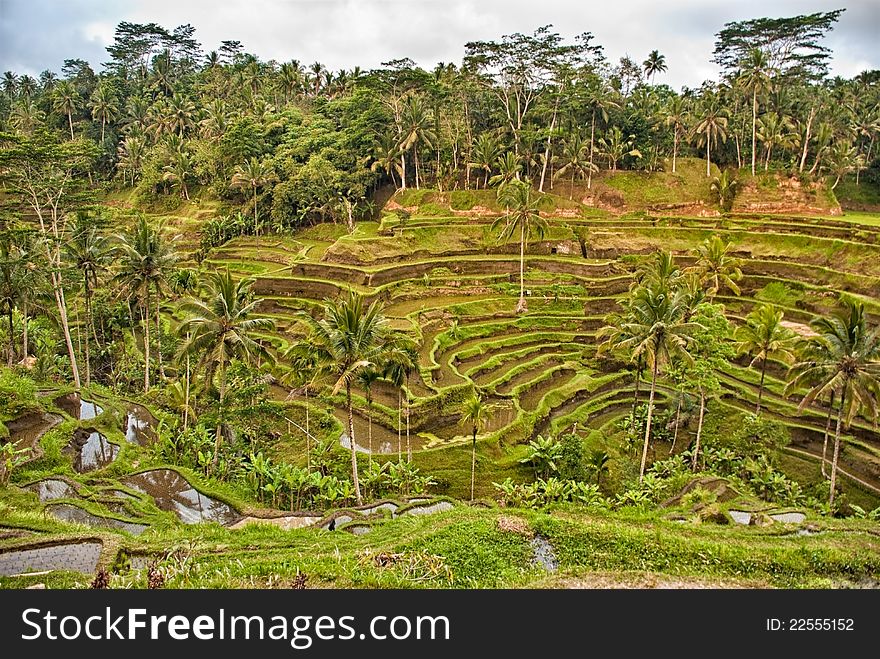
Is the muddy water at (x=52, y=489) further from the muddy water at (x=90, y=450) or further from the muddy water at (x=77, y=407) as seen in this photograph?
the muddy water at (x=77, y=407)

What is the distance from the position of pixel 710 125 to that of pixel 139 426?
54.9m

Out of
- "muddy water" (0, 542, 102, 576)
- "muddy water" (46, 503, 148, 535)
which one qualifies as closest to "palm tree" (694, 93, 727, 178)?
"muddy water" (46, 503, 148, 535)

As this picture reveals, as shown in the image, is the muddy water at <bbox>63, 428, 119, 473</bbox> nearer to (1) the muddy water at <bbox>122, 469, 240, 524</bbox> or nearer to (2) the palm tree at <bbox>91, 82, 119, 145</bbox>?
(1) the muddy water at <bbox>122, 469, 240, 524</bbox>

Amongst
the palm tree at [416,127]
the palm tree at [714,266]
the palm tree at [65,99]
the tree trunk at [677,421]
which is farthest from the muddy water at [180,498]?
the palm tree at [65,99]

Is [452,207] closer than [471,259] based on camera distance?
No

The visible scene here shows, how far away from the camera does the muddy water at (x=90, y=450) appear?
20302 millimetres

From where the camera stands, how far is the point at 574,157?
54.9m

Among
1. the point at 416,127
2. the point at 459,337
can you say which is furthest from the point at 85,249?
the point at 416,127

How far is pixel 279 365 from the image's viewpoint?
31.2 meters

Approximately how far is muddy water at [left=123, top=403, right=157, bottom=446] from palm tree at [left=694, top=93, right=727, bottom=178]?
172 ft

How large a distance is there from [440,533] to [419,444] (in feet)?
37.1
